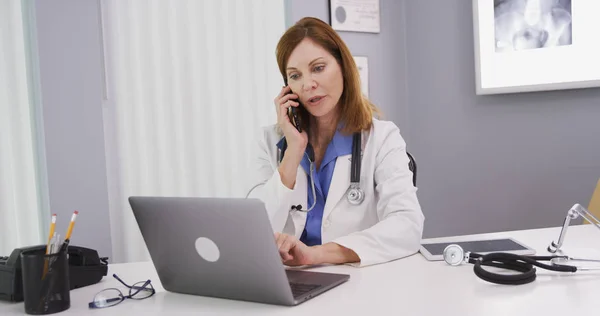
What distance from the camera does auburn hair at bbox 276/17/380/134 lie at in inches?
78.5

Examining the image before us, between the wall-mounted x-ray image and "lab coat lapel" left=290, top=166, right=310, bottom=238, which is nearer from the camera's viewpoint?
"lab coat lapel" left=290, top=166, right=310, bottom=238

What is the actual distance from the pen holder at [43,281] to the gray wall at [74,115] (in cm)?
149

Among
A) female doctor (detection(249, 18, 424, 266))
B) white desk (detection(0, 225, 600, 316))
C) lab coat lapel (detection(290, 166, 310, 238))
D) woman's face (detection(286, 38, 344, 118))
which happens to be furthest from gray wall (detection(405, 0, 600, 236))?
white desk (detection(0, 225, 600, 316))

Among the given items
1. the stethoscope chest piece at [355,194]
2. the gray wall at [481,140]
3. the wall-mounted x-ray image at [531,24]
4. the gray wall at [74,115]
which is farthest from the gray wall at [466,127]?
the stethoscope chest piece at [355,194]

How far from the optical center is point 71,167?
2580 mm

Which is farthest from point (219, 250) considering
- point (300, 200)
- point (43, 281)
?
point (300, 200)

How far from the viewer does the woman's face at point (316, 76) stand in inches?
77.4

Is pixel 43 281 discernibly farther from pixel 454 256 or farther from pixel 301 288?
→ pixel 454 256

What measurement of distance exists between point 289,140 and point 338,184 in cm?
25

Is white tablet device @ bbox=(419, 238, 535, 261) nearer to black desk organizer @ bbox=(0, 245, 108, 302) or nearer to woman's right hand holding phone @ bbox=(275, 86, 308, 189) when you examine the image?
woman's right hand holding phone @ bbox=(275, 86, 308, 189)

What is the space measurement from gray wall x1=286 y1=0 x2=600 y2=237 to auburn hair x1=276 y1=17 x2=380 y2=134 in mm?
1182

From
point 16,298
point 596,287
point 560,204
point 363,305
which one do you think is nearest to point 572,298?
point 596,287

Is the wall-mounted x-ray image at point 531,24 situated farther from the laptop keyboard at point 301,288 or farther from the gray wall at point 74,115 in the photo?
the laptop keyboard at point 301,288

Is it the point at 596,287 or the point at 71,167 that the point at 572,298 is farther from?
A: the point at 71,167
